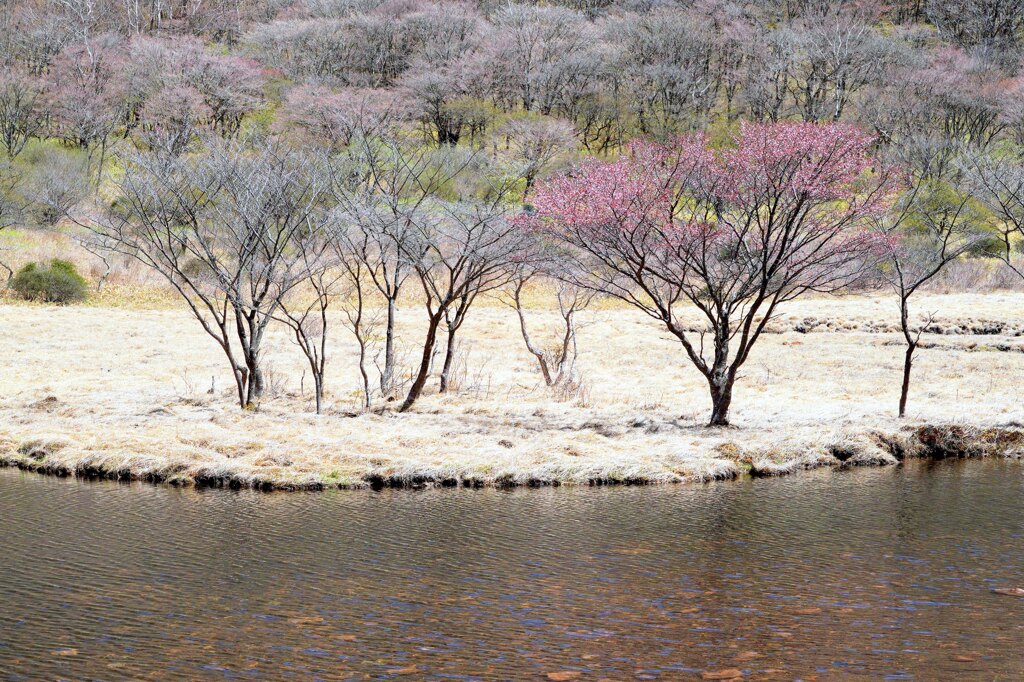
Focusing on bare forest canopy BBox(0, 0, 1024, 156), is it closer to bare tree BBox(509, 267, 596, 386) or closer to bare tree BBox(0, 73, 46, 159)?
bare tree BBox(0, 73, 46, 159)

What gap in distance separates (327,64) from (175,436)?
7277cm

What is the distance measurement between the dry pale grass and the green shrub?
9.46ft

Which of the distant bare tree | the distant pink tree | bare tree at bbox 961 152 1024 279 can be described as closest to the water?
the distant pink tree

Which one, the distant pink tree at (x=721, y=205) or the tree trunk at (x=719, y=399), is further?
the tree trunk at (x=719, y=399)

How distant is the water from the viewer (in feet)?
27.9

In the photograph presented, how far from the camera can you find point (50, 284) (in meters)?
39.1

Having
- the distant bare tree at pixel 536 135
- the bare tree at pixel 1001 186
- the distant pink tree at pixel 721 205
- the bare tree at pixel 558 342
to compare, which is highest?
the distant bare tree at pixel 536 135

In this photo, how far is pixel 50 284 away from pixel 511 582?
34.2 m

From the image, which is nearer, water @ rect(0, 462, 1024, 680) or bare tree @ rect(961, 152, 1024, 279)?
water @ rect(0, 462, 1024, 680)

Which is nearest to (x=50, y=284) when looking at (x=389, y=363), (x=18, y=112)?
(x=389, y=363)

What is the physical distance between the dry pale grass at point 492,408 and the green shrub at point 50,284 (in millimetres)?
2883

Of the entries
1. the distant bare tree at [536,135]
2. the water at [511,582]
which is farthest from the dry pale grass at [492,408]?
the distant bare tree at [536,135]

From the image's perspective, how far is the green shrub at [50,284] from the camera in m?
39.2

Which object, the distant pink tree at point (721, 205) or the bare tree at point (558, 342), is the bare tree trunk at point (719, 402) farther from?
the bare tree at point (558, 342)
